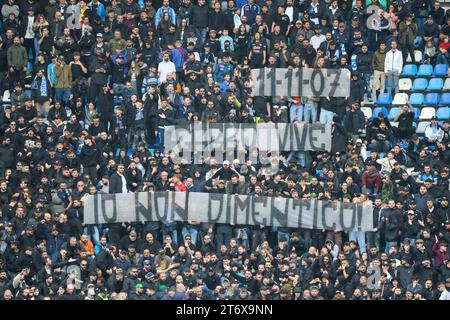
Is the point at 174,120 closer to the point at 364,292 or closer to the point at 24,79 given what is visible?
the point at 24,79

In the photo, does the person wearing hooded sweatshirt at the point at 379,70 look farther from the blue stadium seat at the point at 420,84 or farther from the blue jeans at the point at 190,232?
the blue jeans at the point at 190,232

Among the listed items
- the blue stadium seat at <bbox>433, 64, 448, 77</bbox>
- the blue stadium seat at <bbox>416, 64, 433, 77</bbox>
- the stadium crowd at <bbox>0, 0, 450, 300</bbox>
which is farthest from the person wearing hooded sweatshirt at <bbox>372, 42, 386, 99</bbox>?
the blue stadium seat at <bbox>433, 64, 448, 77</bbox>

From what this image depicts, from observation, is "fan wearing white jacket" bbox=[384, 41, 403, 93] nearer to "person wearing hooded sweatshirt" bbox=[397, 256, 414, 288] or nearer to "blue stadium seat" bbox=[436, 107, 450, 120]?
"blue stadium seat" bbox=[436, 107, 450, 120]

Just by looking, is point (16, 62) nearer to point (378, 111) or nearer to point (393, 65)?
point (378, 111)

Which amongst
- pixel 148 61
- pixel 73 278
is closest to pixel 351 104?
pixel 148 61

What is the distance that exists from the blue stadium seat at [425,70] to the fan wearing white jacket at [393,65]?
67cm

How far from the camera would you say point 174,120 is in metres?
45.1

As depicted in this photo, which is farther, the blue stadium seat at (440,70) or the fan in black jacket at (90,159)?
the blue stadium seat at (440,70)

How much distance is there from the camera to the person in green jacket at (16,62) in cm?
4694

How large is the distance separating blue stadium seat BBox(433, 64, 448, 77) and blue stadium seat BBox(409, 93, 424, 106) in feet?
2.39

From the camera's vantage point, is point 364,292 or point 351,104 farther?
point 351,104

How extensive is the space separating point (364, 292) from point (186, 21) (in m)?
9.96

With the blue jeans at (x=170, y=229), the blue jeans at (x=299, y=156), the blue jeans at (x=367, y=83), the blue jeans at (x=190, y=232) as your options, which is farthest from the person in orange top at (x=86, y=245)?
the blue jeans at (x=367, y=83)
